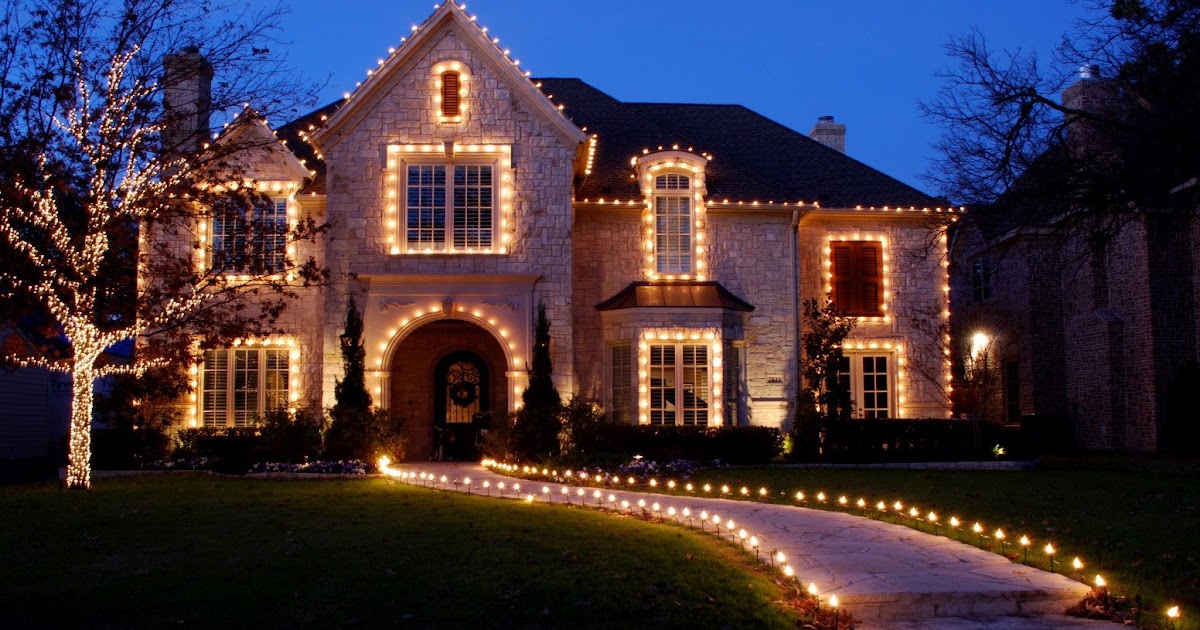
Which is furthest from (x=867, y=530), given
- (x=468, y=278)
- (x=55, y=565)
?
(x=468, y=278)

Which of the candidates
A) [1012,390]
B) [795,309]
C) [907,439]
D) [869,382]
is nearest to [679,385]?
[795,309]

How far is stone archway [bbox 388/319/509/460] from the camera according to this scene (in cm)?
2184

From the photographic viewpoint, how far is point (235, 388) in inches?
821

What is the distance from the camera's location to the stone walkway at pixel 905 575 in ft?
23.7

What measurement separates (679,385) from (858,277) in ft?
17.0

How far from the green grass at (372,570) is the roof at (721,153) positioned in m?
11.4

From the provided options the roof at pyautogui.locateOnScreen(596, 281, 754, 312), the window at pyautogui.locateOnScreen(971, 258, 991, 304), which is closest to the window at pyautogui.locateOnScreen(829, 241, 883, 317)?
the roof at pyautogui.locateOnScreen(596, 281, 754, 312)

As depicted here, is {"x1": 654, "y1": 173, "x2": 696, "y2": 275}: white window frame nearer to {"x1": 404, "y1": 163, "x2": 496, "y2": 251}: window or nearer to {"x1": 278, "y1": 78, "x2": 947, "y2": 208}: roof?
{"x1": 278, "y1": 78, "x2": 947, "y2": 208}: roof

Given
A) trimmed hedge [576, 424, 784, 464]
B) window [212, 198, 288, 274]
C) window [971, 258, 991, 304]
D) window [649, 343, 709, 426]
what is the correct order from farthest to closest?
window [971, 258, 991, 304] < window [649, 343, 709, 426] < trimmed hedge [576, 424, 784, 464] < window [212, 198, 288, 274]

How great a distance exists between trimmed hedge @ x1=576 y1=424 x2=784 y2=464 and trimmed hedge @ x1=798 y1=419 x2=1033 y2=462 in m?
1.16

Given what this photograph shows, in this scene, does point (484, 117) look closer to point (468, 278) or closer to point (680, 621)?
point (468, 278)

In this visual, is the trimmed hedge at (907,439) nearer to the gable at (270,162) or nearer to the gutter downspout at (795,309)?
the gutter downspout at (795,309)

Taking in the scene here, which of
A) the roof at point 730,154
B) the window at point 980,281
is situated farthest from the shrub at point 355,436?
the window at point 980,281

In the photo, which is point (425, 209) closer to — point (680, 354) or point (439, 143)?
point (439, 143)
